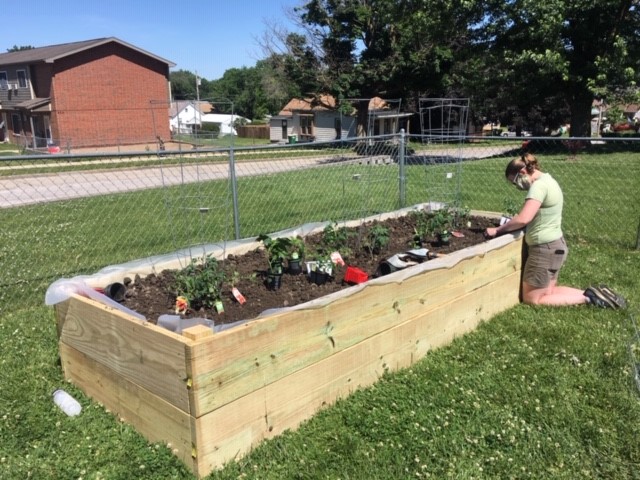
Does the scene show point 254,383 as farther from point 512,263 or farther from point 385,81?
point 385,81

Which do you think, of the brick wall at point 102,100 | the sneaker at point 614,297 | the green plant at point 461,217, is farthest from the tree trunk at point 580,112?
the brick wall at point 102,100

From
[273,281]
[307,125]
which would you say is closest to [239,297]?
[273,281]

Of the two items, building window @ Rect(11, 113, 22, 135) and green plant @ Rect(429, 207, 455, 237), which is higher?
building window @ Rect(11, 113, 22, 135)

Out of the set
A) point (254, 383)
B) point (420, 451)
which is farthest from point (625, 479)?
point (254, 383)

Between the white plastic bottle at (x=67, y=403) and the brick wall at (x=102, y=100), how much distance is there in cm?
2965

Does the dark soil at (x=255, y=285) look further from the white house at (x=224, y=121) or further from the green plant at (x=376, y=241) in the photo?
the white house at (x=224, y=121)

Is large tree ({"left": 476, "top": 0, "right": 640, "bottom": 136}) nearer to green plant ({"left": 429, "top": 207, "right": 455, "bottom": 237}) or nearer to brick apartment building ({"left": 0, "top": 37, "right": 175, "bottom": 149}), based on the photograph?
green plant ({"left": 429, "top": 207, "right": 455, "bottom": 237})

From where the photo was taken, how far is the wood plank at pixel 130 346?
7.98 ft

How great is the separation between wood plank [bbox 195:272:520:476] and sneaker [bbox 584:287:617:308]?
1042 mm

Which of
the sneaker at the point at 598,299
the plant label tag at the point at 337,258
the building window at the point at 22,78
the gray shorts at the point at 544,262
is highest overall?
the building window at the point at 22,78

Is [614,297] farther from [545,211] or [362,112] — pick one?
[362,112]

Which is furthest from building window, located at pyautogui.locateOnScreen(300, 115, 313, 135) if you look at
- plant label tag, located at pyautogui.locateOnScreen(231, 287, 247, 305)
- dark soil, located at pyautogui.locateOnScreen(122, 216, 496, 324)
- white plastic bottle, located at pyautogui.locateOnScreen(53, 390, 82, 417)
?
white plastic bottle, located at pyautogui.locateOnScreen(53, 390, 82, 417)

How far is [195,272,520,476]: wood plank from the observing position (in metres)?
2.51

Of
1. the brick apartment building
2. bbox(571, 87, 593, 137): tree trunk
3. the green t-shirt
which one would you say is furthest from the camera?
the brick apartment building
